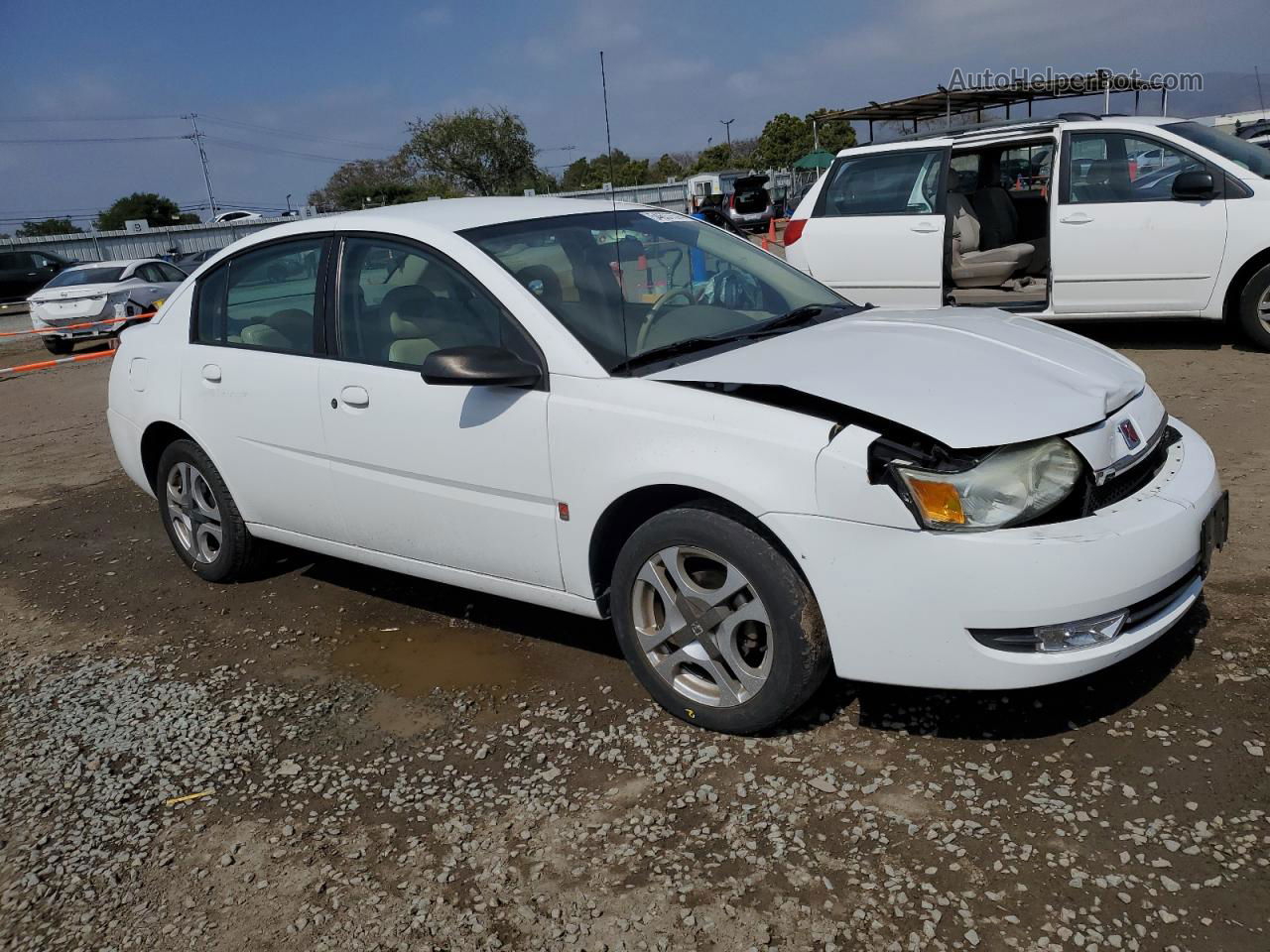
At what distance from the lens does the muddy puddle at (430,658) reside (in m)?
3.80

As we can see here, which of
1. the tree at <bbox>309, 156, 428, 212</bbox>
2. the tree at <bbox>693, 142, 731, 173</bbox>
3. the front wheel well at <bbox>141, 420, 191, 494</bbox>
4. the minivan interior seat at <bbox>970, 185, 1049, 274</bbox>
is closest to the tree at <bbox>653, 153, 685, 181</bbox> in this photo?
the tree at <bbox>693, 142, 731, 173</bbox>

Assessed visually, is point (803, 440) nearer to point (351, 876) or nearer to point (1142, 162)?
point (351, 876)

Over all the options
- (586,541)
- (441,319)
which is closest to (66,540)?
(441,319)

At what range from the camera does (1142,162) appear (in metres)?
7.70

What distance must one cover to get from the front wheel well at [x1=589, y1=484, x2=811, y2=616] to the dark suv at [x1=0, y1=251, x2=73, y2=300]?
27.4 m

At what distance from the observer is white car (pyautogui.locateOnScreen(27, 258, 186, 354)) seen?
16.4 meters

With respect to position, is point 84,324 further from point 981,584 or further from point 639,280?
point 981,584

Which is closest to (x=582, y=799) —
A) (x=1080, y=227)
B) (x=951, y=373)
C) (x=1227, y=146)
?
(x=951, y=373)

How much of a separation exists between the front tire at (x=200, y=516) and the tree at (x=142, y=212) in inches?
2639

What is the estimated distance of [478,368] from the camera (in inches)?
128

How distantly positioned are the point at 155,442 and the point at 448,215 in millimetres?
2087

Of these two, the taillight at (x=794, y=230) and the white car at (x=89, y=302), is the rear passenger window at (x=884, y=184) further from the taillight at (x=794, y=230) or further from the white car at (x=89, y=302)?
the white car at (x=89, y=302)

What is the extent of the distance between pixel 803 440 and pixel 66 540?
196 inches

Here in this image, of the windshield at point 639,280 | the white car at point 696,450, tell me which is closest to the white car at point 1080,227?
the windshield at point 639,280
